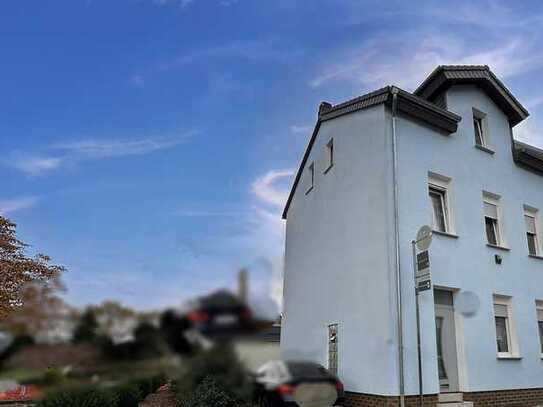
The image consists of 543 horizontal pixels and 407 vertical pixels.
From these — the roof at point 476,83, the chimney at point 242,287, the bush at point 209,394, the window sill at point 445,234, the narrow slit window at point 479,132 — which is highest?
the roof at point 476,83

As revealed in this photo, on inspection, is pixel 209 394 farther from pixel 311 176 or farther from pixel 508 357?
pixel 311 176

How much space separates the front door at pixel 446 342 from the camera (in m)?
8.14

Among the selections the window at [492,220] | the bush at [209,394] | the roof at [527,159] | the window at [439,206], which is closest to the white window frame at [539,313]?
the window at [492,220]

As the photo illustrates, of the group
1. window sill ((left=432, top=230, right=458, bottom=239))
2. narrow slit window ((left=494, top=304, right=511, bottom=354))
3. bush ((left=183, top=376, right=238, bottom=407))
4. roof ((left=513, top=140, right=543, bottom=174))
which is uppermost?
roof ((left=513, top=140, right=543, bottom=174))

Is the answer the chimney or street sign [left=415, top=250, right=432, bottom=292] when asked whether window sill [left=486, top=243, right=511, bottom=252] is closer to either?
street sign [left=415, top=250, right=432, bottom=292]

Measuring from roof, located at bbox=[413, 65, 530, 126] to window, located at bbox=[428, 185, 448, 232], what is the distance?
2.63 m

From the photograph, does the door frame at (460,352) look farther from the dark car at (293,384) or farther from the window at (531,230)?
the dark car at (293,384)

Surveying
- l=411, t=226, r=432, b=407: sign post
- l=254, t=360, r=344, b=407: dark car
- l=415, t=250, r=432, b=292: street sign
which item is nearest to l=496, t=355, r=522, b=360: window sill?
l=411, t=226, r=432, b=407: sign post

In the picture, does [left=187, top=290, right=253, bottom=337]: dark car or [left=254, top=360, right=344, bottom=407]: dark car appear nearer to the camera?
[left=187, top=290, right=253, bottom=337]: dark car

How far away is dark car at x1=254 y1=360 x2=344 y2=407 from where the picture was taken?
55.2 inches

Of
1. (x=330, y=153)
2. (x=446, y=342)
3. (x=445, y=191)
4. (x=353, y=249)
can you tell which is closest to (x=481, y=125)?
(x=445, y=191)

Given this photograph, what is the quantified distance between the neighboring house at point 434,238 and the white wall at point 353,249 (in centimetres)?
3

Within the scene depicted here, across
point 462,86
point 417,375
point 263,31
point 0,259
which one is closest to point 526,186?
point 462,86

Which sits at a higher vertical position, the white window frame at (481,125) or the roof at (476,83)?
the roof at (476,83)
